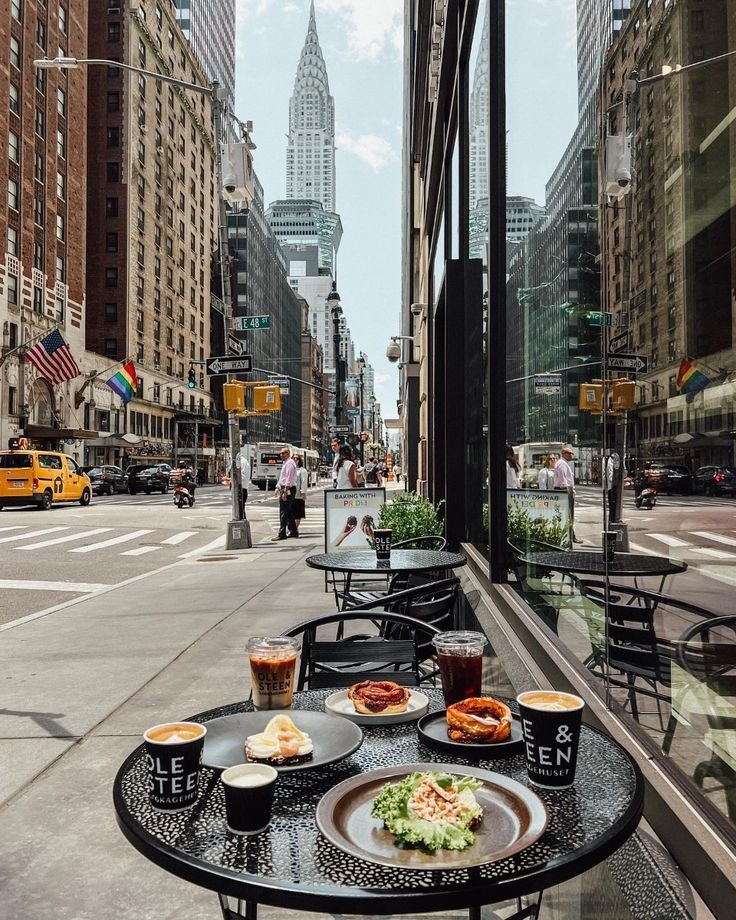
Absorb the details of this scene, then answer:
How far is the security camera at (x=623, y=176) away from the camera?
2.43 meters

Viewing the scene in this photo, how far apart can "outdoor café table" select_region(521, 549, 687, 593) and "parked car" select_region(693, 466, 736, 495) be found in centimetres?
29

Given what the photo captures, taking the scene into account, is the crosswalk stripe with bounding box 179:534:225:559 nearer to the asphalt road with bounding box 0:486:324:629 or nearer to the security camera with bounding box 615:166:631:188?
the asphalt road with bounding box 0:486:324:629

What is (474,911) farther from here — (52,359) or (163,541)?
(52,359)

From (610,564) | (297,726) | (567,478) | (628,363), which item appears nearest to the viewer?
(297,726)

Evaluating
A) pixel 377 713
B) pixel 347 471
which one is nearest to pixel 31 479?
pixel 347 471

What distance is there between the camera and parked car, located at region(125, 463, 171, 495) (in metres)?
42.3

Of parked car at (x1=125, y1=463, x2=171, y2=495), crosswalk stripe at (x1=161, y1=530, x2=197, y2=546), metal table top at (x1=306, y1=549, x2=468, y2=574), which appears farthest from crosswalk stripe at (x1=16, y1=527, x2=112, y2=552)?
parked car at (x1=125, y1=463, x2=171, y2=495)

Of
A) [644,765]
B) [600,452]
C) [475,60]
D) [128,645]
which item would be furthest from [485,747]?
[475,60]

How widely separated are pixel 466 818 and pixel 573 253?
2.59 m

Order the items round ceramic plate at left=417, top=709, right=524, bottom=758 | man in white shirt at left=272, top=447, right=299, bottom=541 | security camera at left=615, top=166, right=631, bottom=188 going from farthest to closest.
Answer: man in white shirt at left=272, top=447, right=299, bottom=541, security camera at left=615, top=166, right=631, bottom=188, round ceramic plate at left=417, top=709, right=524, bottom=758

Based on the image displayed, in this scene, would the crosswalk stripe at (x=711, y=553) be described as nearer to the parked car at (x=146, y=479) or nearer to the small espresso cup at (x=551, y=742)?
the small espresso cup at (x=551, y=742)

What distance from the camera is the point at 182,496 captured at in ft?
95.8

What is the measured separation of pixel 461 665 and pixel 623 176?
159cm

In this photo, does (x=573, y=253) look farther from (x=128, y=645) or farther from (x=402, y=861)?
(x=128, y=645)
